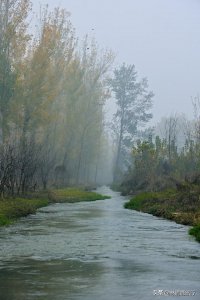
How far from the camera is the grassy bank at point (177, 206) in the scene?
16.6 meters

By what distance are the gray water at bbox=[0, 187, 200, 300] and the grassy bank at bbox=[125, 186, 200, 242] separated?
2253mm

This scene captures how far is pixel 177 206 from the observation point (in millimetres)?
19422

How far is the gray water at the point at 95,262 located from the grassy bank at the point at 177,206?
2253mm

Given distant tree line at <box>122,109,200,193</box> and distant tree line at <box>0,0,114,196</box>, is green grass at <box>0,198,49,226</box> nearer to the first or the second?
distant tree line at <box>0,0,114,196</box>

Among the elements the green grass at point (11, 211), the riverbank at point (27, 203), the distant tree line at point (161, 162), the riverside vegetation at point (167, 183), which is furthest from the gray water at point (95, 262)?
the distant tree line at point (161, 162)

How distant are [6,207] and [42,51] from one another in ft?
55.9

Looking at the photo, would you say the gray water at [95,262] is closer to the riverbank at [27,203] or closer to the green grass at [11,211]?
the green grass at [11,211]

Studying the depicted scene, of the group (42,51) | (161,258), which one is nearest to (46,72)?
(42,51)

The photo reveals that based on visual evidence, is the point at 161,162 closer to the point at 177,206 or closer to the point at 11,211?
the point at 177,206

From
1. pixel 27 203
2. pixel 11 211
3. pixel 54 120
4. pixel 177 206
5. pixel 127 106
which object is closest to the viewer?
pixel 11 211

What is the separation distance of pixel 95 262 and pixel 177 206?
37.1 ft

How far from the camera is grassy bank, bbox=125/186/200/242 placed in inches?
653

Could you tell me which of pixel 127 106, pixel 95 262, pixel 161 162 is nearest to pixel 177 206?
pixel 95 262

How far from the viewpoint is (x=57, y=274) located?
7.49 m
